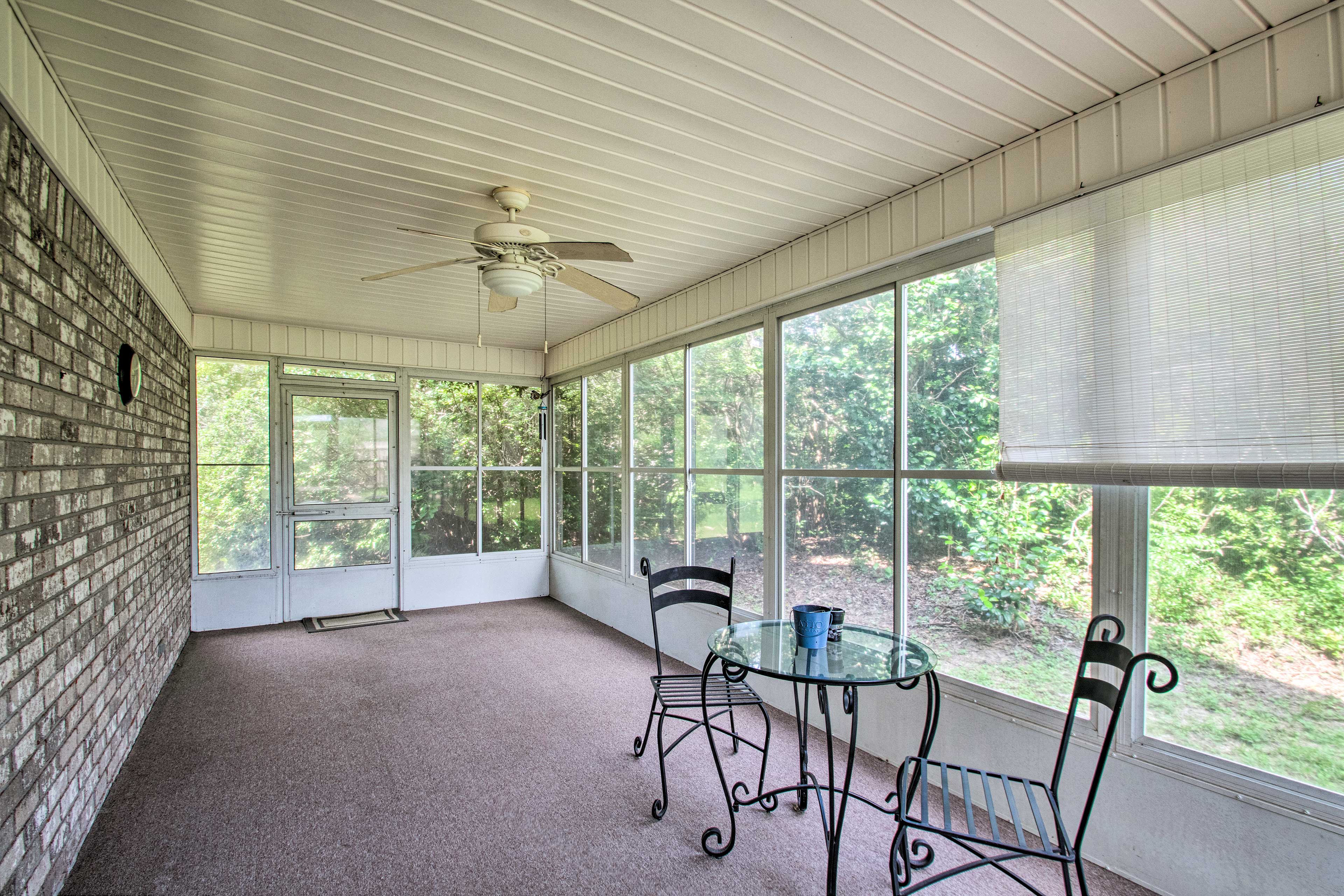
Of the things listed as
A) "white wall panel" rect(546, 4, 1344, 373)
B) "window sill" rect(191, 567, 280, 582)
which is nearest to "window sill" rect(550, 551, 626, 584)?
"window sill" rect(191, 567, 280, 582)

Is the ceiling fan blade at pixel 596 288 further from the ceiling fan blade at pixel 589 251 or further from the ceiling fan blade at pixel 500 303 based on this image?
the ceiling fan blade at pixel 500 303

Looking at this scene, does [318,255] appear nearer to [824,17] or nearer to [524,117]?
[524,117]

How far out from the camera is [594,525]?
20.1 ft

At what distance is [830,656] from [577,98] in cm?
218

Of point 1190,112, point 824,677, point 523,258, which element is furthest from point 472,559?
point 1190,112

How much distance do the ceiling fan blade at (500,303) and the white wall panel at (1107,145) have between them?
154 centimetres

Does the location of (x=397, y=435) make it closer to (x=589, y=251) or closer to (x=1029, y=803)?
(x=589, y=251)

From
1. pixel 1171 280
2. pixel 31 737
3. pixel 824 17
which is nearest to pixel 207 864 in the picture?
pixel 31 737

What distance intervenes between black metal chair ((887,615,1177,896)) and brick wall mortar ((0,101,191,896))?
2502 mm

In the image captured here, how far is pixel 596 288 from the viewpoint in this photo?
3.10m

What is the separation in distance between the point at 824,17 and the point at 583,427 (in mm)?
4823

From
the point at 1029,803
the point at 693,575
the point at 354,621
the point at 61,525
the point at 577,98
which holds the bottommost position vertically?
the point at 354,621

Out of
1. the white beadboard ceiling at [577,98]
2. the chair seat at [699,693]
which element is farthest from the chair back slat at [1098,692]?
the white beadboard ceiling at [577,98]

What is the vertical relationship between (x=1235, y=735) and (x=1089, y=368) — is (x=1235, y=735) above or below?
below
